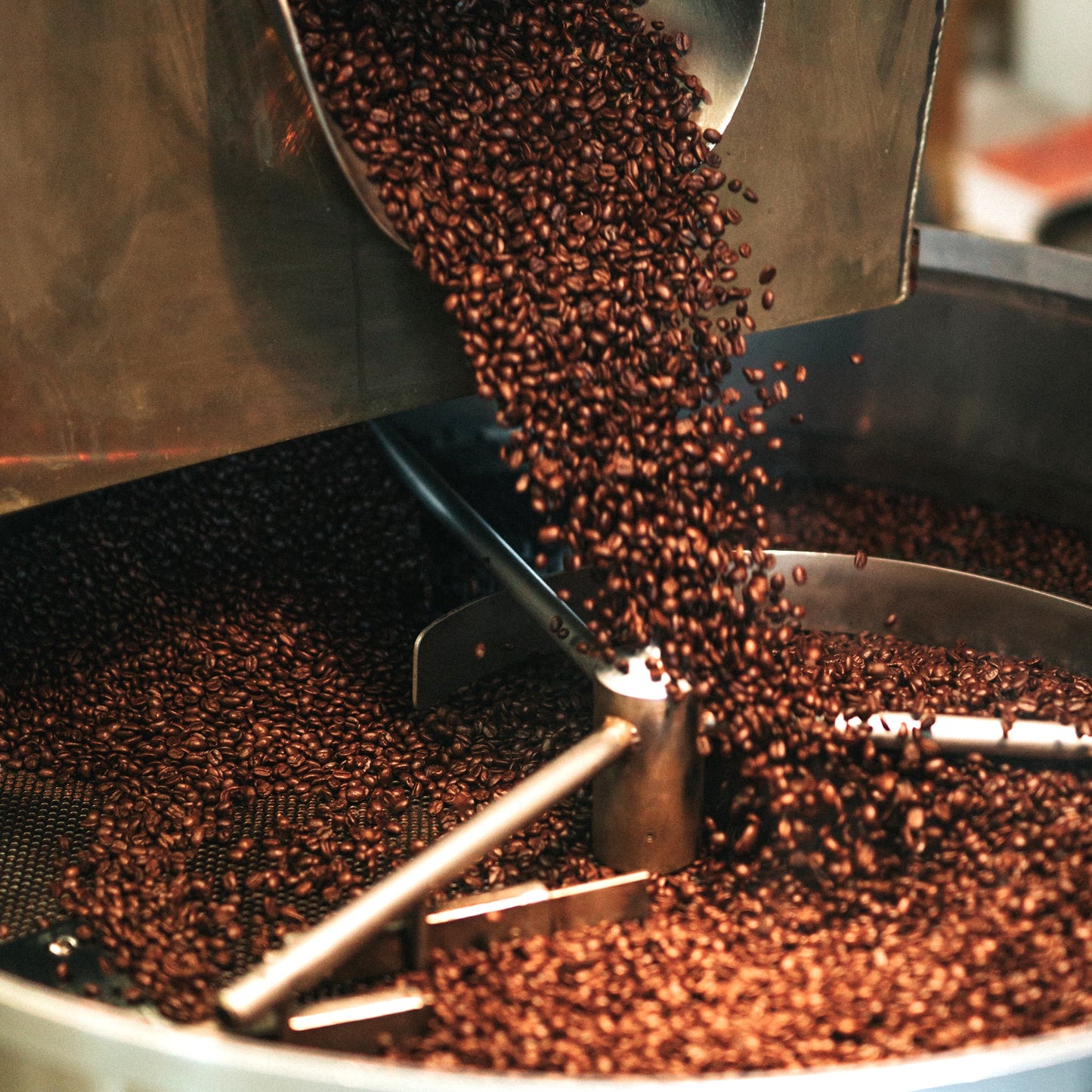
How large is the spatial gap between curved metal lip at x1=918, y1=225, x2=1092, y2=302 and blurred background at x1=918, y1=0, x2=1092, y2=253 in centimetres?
188

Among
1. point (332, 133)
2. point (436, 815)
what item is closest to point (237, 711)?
point (436, 815)

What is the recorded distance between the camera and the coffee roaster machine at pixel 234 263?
739mm

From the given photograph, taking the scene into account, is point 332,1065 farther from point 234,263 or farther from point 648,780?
point 234,263

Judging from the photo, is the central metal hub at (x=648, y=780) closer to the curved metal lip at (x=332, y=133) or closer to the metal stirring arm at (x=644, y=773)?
the metal stirring arm at (x=644, y=773)

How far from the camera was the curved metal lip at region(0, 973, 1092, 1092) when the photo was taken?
2.28 feet

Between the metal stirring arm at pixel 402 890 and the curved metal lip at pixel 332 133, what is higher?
the curved metal lip at pixel 332 133

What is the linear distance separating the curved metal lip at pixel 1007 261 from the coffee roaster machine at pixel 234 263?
0.74 feet

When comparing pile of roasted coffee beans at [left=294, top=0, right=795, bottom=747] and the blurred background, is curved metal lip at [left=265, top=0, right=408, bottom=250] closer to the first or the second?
pile of roasted coffee beans at [left=294, top=0, right=795, bottom=747]

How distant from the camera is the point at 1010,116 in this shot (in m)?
4.84

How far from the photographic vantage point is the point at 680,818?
3.54ft

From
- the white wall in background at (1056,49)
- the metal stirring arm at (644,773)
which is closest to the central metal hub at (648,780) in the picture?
the metal stirring arm at (644,773)

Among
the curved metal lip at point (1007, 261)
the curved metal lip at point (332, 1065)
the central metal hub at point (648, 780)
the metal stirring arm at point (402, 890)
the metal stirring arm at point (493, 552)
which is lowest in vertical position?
the curved metal lip at point (332, 1065)

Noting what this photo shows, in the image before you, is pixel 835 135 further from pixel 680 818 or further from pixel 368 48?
pixel 680 818

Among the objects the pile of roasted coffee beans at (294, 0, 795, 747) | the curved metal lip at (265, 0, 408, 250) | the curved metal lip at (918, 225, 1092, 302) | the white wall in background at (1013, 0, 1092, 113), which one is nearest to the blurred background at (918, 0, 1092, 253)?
the white wall in background at (1013, 0, 1092, 113)
